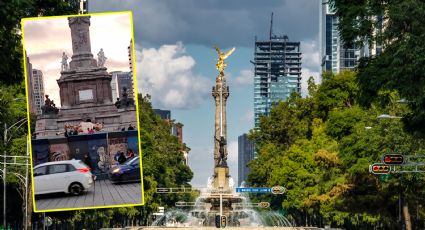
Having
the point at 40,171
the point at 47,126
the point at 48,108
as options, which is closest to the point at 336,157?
the point at 47,126

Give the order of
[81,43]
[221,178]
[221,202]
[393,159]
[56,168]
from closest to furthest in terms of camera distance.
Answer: [81,43]
[56,168]
[393,159]
[221,202]
[221,178]

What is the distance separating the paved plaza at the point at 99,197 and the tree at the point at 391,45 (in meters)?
12.6

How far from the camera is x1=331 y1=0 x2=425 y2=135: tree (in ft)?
113

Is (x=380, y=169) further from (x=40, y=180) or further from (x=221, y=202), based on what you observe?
(x=221, y=202)

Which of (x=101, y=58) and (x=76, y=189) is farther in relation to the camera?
(x=76, y=189)

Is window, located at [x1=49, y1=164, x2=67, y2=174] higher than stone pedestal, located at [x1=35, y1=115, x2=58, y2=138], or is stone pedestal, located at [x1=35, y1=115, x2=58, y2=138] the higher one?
stone pedestal, located at [x1=35, y1=115, x2=58, y2=138]

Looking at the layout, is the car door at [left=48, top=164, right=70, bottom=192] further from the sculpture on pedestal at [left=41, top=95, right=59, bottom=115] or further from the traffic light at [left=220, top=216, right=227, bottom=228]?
the traffic light at [left=220, top=216, right=227, bottom=228]

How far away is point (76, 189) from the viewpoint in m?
24.8

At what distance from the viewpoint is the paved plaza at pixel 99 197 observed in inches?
953

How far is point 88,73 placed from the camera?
23.8m

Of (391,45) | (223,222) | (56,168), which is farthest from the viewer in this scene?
(223,222)

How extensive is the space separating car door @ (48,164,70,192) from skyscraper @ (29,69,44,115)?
1.32 metres

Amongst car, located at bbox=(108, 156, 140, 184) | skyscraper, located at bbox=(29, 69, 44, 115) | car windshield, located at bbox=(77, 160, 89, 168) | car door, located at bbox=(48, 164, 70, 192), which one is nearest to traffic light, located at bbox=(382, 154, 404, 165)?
car, located at bbox=(108, 156, 140, 184)

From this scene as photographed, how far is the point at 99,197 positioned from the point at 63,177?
937 mm
